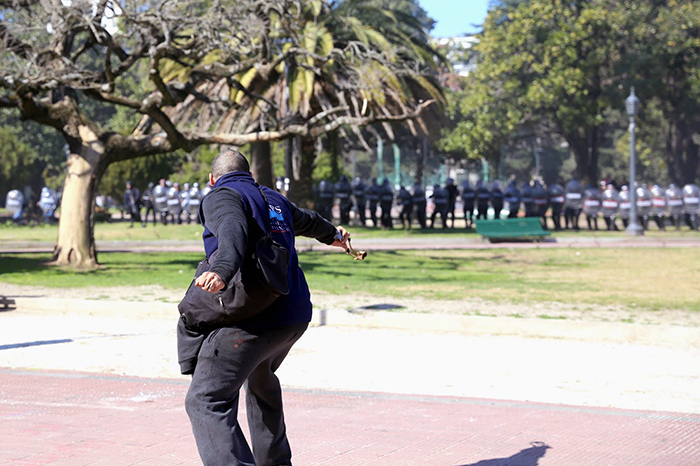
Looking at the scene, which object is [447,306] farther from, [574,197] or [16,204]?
[16,204]

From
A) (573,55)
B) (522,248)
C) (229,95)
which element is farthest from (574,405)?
(573,55)

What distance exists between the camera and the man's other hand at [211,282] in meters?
3.90

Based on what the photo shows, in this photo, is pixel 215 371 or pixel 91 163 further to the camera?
pixel 91 163

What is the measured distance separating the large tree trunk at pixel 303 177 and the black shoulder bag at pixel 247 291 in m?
25.8

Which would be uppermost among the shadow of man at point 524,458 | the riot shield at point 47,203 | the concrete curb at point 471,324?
the riot shield at point 47,203

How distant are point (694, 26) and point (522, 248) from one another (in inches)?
856

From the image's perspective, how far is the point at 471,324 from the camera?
10.5 m

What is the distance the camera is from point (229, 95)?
2562cm

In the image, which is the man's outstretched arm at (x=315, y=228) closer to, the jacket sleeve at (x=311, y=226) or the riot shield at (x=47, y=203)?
the jacket sleeve at (x=311, y=226)

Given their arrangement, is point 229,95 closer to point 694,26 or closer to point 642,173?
point 694,26

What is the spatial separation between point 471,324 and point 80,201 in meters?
9.36

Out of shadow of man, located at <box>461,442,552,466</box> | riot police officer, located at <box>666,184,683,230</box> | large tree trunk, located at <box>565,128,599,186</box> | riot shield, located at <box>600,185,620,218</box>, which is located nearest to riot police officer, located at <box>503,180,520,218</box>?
riot shield, located at <box>600,185,620,218</box>

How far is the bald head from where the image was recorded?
4543 millimetres

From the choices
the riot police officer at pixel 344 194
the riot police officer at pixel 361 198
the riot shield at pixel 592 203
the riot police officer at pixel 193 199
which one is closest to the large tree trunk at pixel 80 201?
the riot police officer at pixel 193 199
